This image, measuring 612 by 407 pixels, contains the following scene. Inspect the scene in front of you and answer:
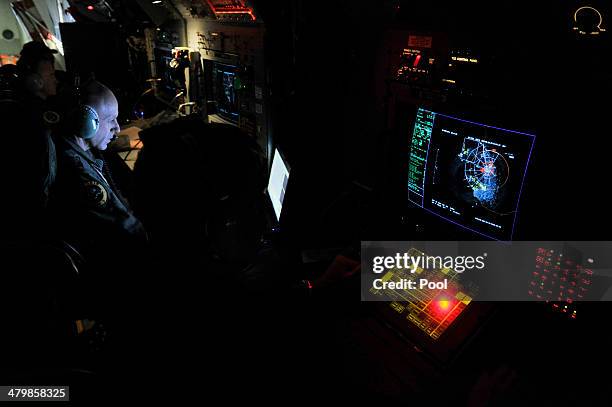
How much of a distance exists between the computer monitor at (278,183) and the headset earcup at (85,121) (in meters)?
0.87

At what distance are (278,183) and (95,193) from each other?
0.84m

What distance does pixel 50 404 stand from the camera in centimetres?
103

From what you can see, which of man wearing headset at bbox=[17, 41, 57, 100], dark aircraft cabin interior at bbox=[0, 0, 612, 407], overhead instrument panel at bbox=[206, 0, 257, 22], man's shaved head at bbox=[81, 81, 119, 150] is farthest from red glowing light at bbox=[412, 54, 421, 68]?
man wearing headset at bbox=[17, 41, 57, 100]

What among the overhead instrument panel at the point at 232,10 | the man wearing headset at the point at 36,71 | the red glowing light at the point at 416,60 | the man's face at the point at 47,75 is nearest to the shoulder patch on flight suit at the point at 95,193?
the overhead instrument panel at the point at 232,10

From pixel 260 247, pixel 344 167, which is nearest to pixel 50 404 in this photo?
pixel 260 247

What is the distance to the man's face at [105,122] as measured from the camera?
1.86m

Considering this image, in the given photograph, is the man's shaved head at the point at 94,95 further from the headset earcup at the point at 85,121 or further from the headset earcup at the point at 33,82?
the headset earcup at the point at 33,82

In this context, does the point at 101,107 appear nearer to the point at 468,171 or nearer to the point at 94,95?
the point at 94,95

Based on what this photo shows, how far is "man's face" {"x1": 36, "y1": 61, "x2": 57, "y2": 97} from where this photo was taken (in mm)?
3461

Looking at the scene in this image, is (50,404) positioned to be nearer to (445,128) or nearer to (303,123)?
(445,128)


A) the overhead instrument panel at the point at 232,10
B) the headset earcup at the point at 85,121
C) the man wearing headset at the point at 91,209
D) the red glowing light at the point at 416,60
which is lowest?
the man wearing headset at the point at 91,209

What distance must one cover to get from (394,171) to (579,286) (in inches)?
26.6

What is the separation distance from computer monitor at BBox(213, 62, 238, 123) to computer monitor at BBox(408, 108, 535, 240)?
1876 millimetres

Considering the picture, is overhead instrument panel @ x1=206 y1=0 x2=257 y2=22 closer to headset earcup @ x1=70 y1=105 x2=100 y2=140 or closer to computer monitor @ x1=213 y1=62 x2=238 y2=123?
computer monitor @ x1=213 y1=62 x2=238 y2=123
